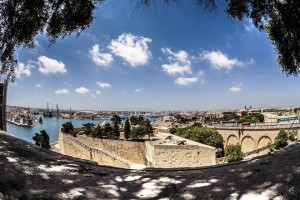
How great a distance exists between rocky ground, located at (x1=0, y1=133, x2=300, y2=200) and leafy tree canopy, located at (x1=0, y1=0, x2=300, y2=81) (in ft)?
8.69

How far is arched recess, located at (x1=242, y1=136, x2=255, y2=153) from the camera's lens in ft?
164

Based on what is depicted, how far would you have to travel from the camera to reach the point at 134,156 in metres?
36.0

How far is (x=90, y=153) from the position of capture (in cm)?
2905

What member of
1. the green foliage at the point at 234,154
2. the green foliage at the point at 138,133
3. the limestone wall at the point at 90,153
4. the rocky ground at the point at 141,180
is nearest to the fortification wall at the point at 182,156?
the limestone wall at the point at 90,153

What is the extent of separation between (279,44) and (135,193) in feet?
19.5

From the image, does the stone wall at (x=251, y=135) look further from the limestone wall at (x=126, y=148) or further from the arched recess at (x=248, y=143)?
the limestone wall at (x=126, y=148)

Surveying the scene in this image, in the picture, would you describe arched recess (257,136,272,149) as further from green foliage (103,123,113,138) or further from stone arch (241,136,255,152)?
green foliage (103,123,113,138)

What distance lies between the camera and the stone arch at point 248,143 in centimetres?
5009

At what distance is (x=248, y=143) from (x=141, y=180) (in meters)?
48.2

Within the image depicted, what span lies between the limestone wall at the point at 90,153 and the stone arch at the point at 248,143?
97.0 ft

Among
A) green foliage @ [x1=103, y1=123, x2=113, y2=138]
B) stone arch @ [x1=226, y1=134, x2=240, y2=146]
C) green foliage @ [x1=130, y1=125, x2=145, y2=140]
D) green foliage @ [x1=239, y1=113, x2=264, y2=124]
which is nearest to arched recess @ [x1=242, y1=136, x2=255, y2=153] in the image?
stone arch @ [x1=226, y1=134, x2=240, y2=146]

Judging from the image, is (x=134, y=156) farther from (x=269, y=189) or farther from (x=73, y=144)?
(x=269, y=189)

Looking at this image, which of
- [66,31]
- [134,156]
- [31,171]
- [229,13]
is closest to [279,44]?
[229,13]

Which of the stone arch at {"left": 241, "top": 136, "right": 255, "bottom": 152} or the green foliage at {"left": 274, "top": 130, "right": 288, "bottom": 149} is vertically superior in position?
the green foliage at {"left": 274, "top": 130, "right": 288, "bottom": 149}
